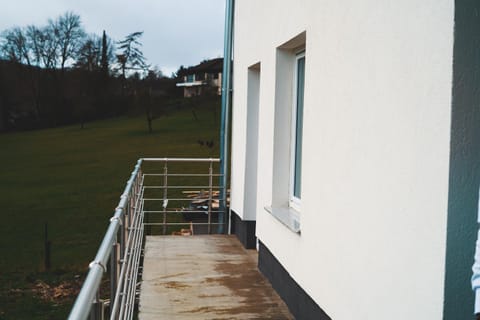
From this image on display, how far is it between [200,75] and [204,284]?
50.2 meters

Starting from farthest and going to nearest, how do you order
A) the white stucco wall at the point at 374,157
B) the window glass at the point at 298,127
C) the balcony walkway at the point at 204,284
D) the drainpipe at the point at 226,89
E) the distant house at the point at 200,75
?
1. the distant house at the point at 200,75
2. the drainpipe at the point at 226,89
3. the window glass at the point at 298,127
4. the balcony walkway at the point at 204,284
5. the white stucco wall at the point at 374,157

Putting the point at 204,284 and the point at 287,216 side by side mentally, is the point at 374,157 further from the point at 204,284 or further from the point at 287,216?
the point at 204,284

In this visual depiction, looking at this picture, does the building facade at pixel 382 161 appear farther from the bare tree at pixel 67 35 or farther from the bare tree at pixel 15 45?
the bare tree at pixel 67 35

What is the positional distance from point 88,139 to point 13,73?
8.75 m

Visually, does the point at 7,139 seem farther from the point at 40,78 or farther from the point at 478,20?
the point at 478,20

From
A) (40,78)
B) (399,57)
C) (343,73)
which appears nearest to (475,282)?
(399,57)

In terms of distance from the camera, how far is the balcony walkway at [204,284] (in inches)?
163

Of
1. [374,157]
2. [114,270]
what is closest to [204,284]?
[374,157]

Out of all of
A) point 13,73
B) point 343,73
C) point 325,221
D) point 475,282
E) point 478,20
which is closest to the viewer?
point 475,282

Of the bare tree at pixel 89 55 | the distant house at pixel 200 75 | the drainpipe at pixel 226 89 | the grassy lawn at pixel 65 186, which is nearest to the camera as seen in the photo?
the drainpipe at pixel 226 89

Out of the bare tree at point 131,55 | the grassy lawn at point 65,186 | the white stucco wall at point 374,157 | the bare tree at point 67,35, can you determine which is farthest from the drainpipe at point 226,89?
the bare tree at point 131,55

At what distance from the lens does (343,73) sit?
9.33ft

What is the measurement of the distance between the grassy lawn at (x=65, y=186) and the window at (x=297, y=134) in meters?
5.31

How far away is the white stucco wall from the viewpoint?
1.90m
